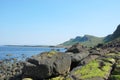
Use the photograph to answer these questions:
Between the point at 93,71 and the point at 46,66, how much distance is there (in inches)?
254

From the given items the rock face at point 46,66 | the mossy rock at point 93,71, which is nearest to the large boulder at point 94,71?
the mossy rock at point 93,71

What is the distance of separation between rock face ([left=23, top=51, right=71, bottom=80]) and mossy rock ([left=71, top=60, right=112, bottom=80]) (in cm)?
331

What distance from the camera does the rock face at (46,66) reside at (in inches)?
1286

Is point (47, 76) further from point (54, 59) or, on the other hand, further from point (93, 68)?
point (93, 68)

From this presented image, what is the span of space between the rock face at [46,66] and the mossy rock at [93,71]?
3.31 meters

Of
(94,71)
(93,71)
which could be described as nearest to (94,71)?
(94,71)

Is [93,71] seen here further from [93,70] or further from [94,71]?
[93,70]

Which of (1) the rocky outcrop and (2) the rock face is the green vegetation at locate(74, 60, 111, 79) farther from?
(2) the rock face

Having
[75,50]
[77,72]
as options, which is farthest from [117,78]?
[75,50]

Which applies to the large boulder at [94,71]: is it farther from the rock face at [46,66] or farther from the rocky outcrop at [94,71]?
the rock face at [46,66]

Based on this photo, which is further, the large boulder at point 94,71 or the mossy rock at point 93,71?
the mossy rock at point 93,71

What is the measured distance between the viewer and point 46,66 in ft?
107

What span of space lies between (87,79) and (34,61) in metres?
9.42

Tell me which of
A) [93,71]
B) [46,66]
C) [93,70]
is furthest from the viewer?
[46,66]
